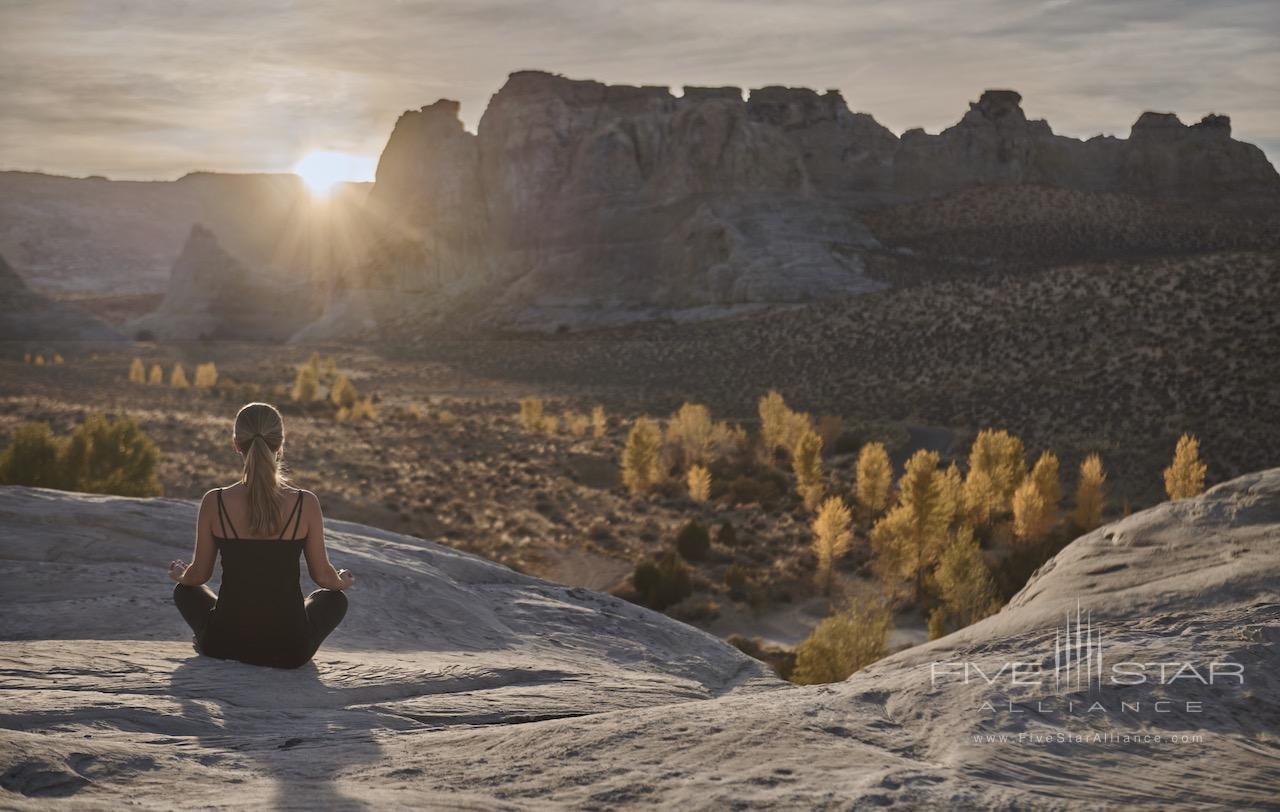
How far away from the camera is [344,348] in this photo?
3000 inches

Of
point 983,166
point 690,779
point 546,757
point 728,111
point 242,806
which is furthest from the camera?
point 983,166

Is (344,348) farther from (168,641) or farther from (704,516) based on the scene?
(168,641)

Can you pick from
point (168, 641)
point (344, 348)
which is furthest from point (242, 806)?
point (344, 348)

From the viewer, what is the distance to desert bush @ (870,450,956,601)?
1616 cm

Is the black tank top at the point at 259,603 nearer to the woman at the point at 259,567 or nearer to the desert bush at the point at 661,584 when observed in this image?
the woman at the point at 259,567

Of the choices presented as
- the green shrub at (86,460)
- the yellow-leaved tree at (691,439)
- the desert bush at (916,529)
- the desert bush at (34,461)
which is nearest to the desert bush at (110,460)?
the green shrub at (86,460)

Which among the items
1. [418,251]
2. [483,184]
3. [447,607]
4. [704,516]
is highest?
[483,184]

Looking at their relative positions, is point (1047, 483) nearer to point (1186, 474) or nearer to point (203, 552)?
point (1186, 474)

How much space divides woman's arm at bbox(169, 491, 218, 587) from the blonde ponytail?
0.18 meters

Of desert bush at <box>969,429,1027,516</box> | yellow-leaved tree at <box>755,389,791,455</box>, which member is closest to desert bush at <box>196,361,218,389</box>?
yellow-leaved tree at <box>755,389,791,455</box>

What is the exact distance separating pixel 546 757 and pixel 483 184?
94.7 m

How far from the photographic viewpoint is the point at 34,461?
619 inches

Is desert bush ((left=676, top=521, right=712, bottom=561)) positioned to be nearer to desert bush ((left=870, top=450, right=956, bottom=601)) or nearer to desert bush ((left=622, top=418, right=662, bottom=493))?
desert bush ((left=870, top=450, right=956, bottom=601))

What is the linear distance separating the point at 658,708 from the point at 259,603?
1998mm
